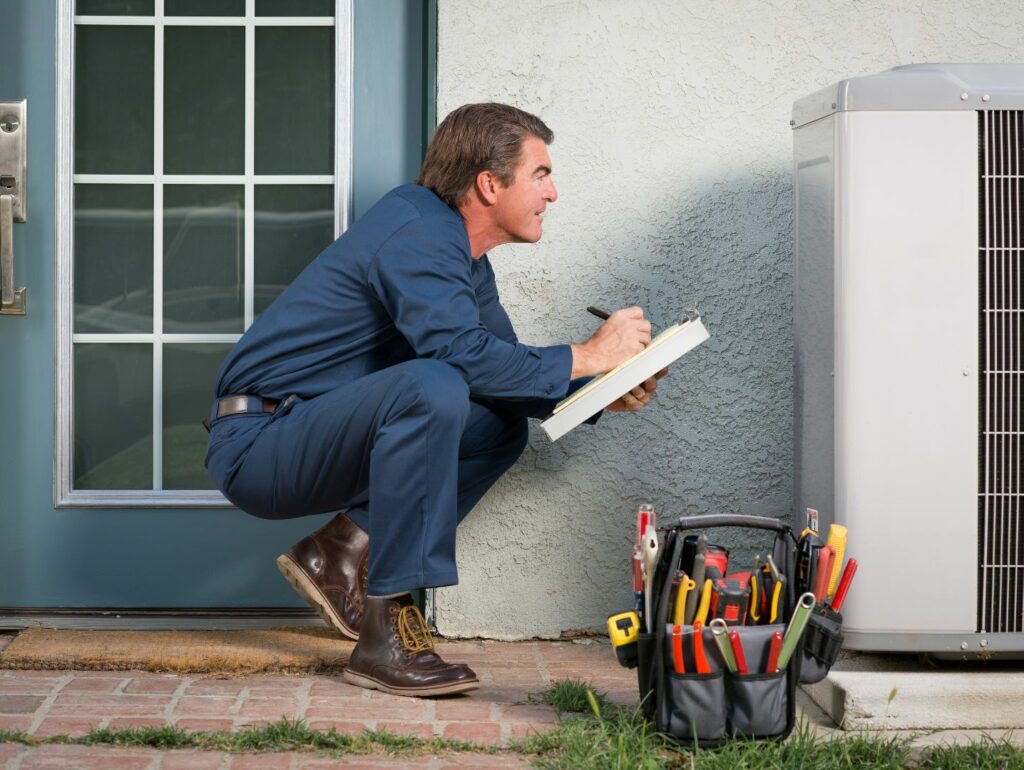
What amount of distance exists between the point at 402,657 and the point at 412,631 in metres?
0.06

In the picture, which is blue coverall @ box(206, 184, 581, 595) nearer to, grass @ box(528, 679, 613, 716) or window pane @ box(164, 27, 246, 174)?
grass @ box(528, 679, 613, 716)

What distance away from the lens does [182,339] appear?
373cm

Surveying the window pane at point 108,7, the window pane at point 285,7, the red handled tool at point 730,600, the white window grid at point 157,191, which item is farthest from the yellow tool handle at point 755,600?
the window pane at point 108,7

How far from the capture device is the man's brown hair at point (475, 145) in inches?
125

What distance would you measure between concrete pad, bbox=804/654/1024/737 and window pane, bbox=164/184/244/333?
6.47 feet

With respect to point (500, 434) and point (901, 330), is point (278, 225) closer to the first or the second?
point (500, 434)

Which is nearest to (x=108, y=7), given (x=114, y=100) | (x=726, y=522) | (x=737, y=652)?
(x=114, y=100)

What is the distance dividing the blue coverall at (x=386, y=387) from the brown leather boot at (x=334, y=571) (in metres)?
0.11

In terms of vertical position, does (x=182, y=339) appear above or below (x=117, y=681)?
above

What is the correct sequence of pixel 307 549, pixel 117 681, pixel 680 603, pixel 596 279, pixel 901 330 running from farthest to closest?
pixel 596 279 < pixel 307 549 < pixel 117 681 < pixel 901 330 < pixel 680 603

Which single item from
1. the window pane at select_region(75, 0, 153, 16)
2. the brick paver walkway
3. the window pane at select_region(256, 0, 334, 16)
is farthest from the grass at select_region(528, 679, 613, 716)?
the window pane at select_region(75, 0, 153, 16)

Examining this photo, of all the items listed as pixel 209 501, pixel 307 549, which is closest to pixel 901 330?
pixel 307 549

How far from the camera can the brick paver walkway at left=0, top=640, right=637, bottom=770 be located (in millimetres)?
2533

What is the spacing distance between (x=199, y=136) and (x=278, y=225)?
0.34 meters
